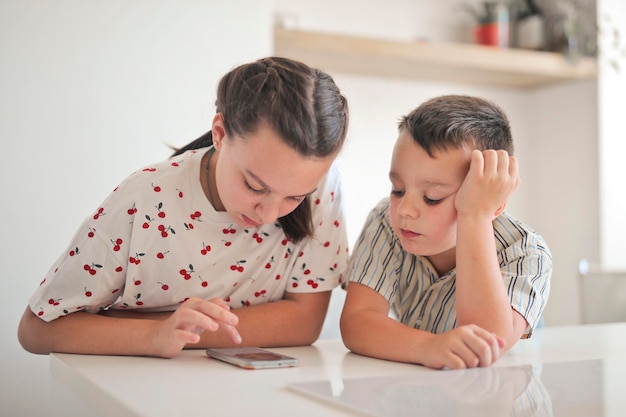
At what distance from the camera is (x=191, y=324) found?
3.03 ft

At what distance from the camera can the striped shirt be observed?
1078mm

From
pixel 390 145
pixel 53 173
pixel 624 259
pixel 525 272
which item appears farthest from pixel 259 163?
pixel 624 259

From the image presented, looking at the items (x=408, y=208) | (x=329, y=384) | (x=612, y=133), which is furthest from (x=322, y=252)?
(x=612, y=133)

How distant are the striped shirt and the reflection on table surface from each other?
7.1 inches

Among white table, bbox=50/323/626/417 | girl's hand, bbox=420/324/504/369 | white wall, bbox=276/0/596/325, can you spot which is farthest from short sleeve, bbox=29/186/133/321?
white wall, bbox=276/0/596/325

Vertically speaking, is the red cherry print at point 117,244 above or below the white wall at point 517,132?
below

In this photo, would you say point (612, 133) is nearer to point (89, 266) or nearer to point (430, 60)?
point (430, 60)

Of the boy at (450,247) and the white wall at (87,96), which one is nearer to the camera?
the boy at (450,247)

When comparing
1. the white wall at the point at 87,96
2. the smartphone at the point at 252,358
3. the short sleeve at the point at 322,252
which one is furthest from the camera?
the white wall at the point at 87,96

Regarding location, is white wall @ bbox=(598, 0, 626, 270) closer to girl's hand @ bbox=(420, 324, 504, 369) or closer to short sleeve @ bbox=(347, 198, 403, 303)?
short sleeve @ bbox=(347, 198, 403, 303)

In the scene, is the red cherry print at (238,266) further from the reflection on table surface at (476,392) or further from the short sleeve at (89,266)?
the reflection on table surface at (476,392)

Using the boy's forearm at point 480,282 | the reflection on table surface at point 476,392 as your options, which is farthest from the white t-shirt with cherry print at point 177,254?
the reflection on table surface at point 476,392

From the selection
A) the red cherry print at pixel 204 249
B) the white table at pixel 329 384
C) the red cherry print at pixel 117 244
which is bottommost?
the white table at pixel 329 384

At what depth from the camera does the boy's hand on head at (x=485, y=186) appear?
105cm
